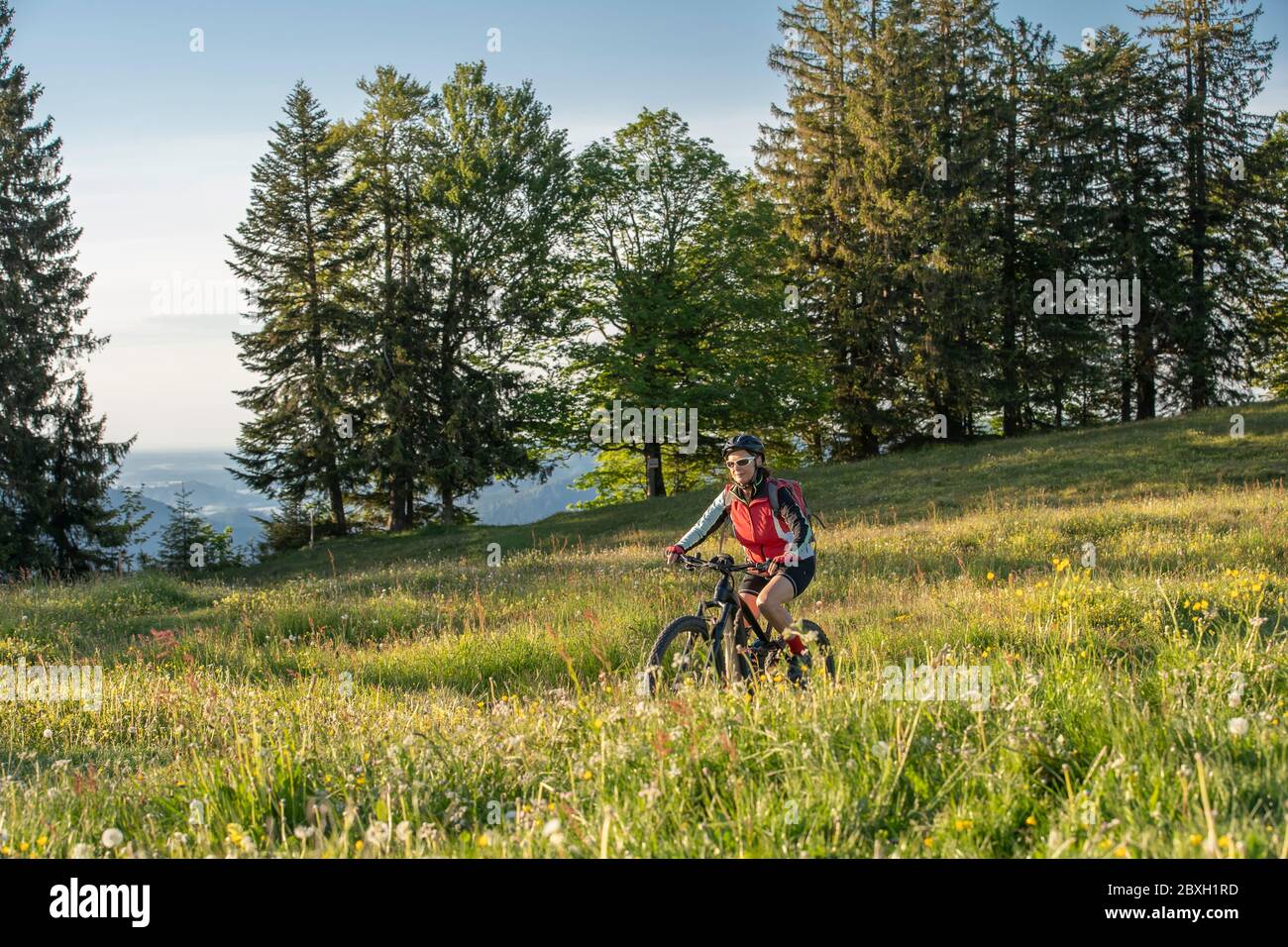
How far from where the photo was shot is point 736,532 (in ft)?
23.0

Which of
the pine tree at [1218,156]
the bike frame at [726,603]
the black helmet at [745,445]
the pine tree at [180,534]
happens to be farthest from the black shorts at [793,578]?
the pine tree at [1218,156]

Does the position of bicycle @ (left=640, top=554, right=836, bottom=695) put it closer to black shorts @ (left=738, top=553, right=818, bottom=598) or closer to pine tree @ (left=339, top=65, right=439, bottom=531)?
black shorts @ (left=738, top=553, right=818, bottom=598)

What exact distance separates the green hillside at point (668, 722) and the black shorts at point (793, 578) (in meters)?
0.80

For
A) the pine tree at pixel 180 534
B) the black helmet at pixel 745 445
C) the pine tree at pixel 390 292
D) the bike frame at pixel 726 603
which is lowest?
the pine tree at pixel 180 534

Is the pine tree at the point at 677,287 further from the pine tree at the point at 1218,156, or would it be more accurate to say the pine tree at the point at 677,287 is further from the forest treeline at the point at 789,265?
the pine tree at the point at 1218,156

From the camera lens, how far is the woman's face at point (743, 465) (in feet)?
22.1

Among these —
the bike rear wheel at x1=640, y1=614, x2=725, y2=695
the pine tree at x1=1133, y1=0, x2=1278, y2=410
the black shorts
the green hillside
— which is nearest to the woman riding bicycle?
the black shorts

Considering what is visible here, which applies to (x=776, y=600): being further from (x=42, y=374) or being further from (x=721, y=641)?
(x=42, y=374)

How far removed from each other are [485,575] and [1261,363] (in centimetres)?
4076

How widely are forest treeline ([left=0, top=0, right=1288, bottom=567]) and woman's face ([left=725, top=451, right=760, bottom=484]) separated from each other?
78.6ft

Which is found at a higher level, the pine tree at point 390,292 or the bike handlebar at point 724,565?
the pine tree at point 390,292

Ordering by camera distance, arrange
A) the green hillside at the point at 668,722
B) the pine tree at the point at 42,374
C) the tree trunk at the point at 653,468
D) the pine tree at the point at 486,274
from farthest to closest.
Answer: the tree trunk at the point at 653,468
the pine tree at the point at 486,274
the pine tree at the point at 42,374
the green hillside at the point at 668,722

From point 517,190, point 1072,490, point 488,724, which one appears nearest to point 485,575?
point 488,724
